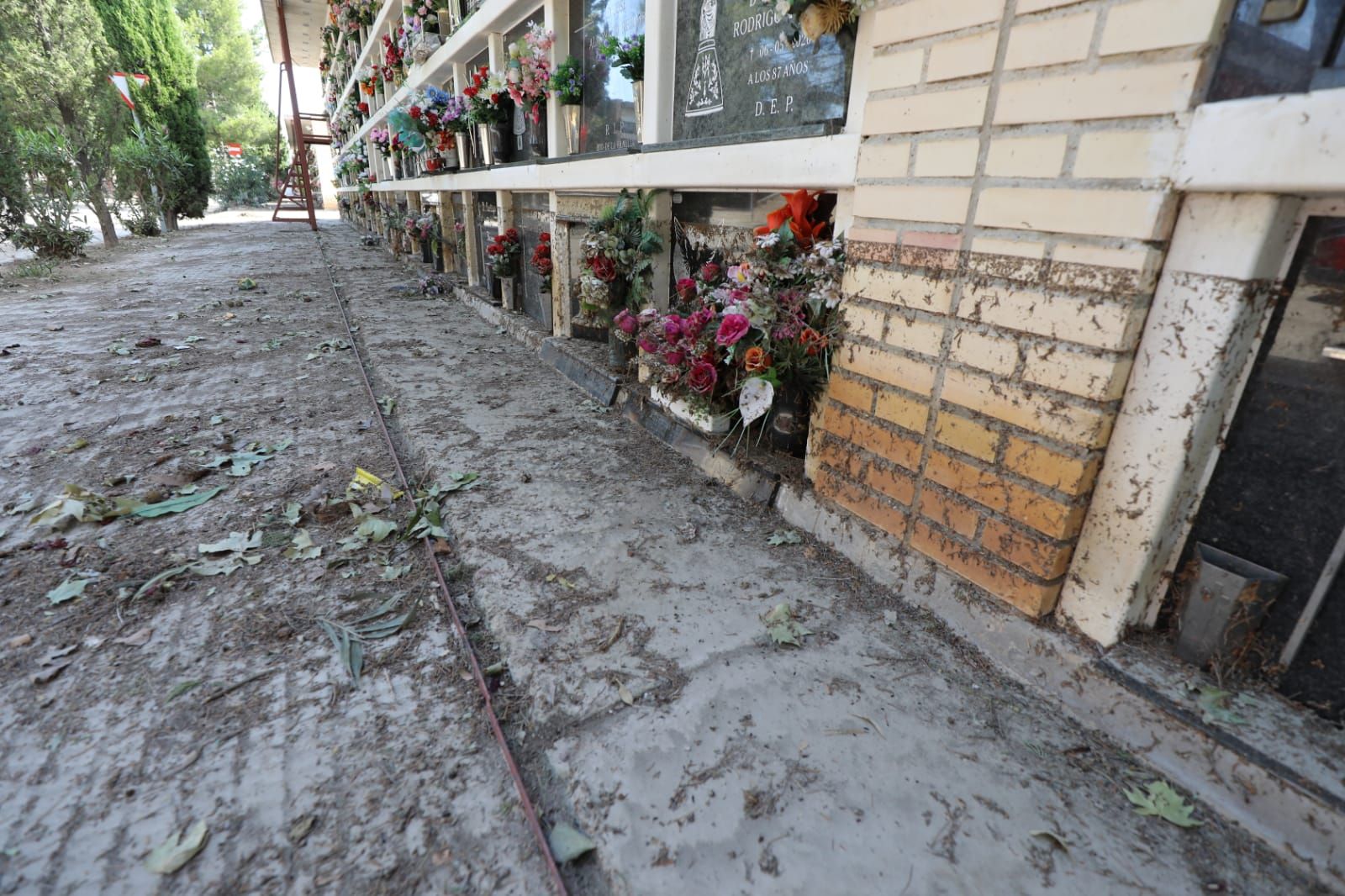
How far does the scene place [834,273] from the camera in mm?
2441

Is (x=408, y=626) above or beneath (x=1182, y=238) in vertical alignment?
beneath

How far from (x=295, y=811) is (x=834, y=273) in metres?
2.38

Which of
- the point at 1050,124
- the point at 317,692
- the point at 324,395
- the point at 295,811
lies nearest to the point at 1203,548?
the point at 1050,124

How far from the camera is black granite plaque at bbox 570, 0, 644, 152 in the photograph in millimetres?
4523

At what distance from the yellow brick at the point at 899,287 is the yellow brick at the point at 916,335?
0.05 metres

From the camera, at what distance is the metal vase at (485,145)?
709 centimetres

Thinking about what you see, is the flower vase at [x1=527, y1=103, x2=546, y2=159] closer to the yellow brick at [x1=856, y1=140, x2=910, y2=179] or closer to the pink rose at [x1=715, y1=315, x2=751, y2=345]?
the pink rose at [x1=715, y1=315, x2=751, y2=345]

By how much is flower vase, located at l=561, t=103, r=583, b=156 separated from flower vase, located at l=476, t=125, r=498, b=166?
1.85 metres

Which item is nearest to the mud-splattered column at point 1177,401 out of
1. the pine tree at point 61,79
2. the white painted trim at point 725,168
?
the white painted trim at point 725,168

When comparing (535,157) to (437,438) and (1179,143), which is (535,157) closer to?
(437,438)

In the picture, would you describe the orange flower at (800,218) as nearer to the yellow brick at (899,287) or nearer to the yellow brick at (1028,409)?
the yellow brick at (899,287)

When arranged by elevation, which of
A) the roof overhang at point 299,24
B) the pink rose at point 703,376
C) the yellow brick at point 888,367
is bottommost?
the pink rose at point 703,376

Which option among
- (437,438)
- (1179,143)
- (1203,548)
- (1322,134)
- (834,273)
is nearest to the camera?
(1322,134)

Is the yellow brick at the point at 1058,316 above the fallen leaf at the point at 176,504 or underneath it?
above
